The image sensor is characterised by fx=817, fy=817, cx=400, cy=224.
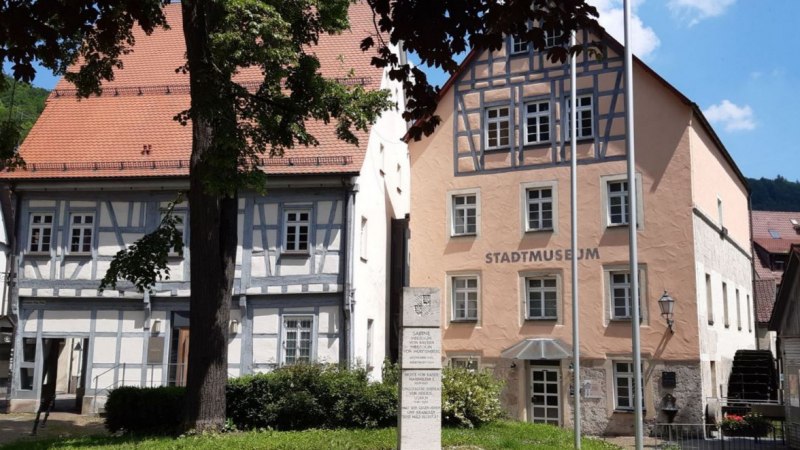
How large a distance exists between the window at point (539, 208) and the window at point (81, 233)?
1316cm

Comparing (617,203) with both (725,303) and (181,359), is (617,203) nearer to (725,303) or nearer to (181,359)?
(725,303)

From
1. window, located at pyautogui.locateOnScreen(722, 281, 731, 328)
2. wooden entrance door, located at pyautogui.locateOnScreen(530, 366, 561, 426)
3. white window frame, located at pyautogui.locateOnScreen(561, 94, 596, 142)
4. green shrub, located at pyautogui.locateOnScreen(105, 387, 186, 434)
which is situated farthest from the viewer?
window, located at pyautogui.locateOnScreen(722, 281, 731, 328)

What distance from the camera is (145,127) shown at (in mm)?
25953

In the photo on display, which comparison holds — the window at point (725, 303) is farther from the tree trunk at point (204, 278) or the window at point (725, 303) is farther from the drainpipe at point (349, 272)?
the tree trunk at point (204, 278)

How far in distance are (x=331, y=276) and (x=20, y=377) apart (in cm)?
977

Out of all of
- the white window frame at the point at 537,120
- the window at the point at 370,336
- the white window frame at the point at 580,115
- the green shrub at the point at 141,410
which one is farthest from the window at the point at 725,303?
the green shrub at the point at 141,410

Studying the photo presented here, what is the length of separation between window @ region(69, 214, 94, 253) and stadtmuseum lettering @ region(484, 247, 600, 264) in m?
11.9

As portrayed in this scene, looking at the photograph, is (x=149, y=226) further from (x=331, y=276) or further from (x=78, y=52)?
(x=78, y=52)

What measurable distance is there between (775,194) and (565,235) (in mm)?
94573

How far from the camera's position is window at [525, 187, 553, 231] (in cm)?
2464

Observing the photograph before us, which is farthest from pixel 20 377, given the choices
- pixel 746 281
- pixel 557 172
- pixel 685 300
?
pixel 746 281

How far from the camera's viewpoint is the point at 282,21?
555 inches

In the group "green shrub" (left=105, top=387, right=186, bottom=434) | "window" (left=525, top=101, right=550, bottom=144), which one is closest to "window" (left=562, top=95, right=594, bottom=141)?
"window" (left=525, top=101, right=550, bottom=144)

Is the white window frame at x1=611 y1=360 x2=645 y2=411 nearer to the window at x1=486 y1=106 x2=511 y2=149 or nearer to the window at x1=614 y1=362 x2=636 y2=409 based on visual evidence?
the window at x1=614 y1=362 x2=636 y2=409
